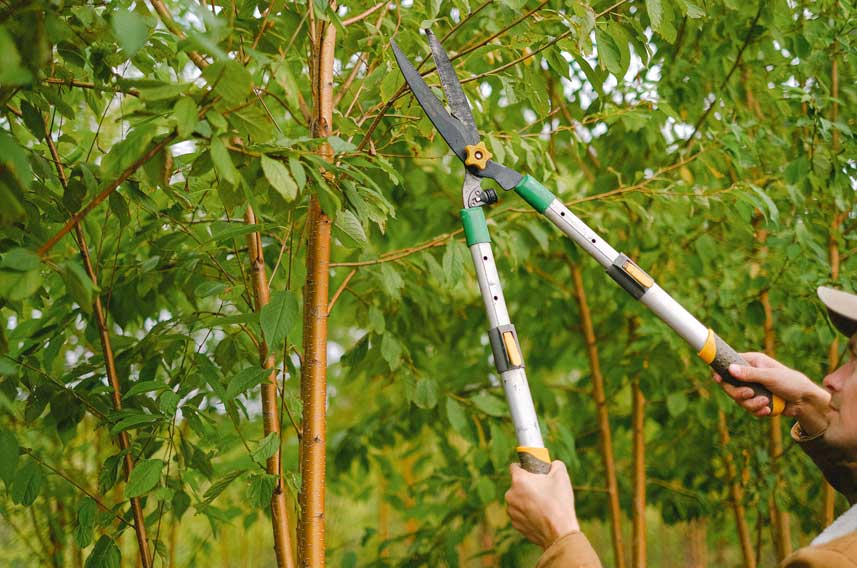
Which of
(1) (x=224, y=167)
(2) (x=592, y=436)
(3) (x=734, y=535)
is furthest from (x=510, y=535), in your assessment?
(1) (x=224, y=167)

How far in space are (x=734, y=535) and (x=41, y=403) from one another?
444 cm

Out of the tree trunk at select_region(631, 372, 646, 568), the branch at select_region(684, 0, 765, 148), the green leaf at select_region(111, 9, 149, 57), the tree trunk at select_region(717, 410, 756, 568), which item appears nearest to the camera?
the green leaf at select_region(111, 9, 149, 57)

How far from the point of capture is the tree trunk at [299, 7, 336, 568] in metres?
1.89

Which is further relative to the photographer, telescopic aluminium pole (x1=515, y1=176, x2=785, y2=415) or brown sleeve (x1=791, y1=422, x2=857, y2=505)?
brown sleeve (x1=791, y1=422, x2=857, y2=505)

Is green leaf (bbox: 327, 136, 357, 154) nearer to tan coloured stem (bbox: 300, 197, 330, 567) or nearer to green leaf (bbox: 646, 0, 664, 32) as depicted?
tan coloured stem (bbox: 300, 197, 330, 567)

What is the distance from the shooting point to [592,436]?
4395 mm

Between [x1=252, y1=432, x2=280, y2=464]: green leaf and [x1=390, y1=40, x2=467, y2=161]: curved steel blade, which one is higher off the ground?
[x1=390, y1=40, x2=467, y2=161]: curved steel blade

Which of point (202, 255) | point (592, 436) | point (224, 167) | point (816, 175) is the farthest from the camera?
point (592, 436)

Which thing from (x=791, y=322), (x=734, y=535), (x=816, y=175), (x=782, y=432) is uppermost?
(x=816, y=175)

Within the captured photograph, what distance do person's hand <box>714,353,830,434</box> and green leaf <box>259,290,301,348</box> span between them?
1007 millimetres

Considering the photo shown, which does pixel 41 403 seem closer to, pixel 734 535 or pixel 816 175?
pixel 816 175

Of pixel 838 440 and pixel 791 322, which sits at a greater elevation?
pixel 791 322

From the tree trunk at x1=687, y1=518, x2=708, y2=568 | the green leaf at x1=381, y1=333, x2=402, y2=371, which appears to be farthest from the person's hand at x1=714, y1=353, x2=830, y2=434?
the tree trunk at x1=687, y1=518, x2=708, y2=568

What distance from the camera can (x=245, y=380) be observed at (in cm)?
181
